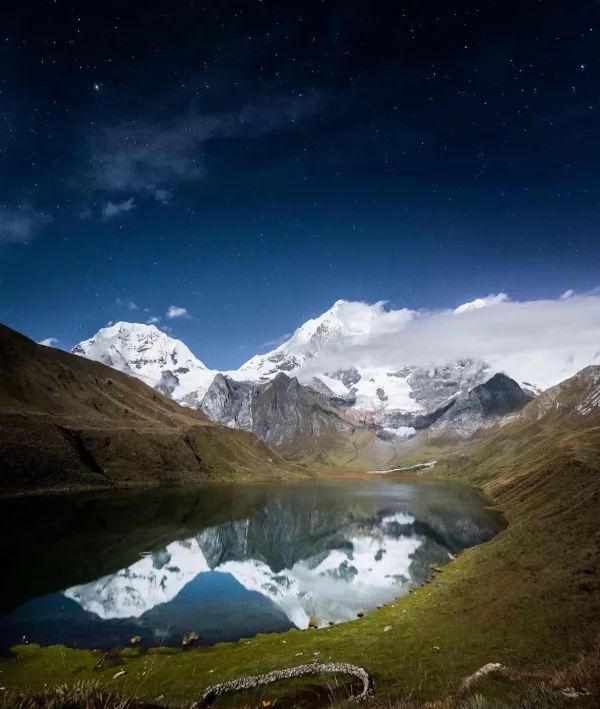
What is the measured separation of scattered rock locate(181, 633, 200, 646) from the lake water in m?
0.66

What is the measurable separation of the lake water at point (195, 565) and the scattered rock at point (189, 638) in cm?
66

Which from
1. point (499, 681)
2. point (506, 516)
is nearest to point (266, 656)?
point (499, 681)

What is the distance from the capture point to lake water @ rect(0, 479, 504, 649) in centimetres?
5391

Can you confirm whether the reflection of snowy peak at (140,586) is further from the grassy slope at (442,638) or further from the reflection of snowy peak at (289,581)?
the grassy slope at (442,638)

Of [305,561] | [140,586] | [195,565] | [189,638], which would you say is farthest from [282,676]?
[305,561]

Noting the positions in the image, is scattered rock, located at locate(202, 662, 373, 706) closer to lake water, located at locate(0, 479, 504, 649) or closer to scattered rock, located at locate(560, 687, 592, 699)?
lake water, located at locate(0, 479, 504, 649)

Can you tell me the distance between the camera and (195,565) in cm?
8488

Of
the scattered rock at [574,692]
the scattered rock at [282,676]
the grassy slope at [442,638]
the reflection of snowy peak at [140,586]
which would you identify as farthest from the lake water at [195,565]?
the scattered rock at [574,692]

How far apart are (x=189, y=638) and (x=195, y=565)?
127ft

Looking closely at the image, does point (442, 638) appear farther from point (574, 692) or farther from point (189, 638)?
point (574, 692)

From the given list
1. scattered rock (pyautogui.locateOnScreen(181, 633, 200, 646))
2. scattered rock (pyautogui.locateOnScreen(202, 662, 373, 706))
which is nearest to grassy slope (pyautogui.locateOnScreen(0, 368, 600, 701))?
scattered rock (pyautogui.locateOnScreen(202, 662, 373, 706))

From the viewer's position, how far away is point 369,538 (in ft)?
395

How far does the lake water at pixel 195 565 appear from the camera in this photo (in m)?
53.9

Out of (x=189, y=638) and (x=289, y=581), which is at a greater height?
(x=189, y=638)
